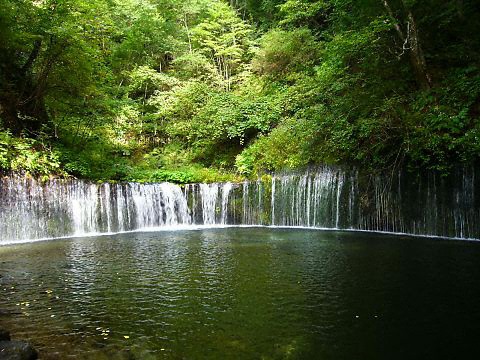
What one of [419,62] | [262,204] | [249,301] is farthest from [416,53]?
[249,301]

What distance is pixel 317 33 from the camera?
1988 cm

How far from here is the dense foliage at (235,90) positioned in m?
11.2

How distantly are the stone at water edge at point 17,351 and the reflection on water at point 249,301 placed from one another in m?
0.17

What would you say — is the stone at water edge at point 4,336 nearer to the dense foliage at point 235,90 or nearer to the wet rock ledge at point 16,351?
the wet rock ledge at point 16,351

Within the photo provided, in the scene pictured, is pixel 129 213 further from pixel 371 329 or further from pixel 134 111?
pixel 371 329

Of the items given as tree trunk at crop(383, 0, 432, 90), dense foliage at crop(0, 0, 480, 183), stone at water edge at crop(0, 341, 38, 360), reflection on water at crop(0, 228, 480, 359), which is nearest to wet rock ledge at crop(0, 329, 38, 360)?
stone at water edge at crop(0, 341, 38, 360)

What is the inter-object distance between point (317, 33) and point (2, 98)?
15305mm

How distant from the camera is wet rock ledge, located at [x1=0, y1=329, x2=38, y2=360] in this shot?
359 centimetres

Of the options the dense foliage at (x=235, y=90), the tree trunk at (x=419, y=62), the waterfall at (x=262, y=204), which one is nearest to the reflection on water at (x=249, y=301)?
the waterfall at (x=262, y=204)

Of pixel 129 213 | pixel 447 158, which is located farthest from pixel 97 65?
pixel 447 158

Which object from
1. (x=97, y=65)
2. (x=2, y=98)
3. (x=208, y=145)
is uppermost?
(x=97, y=65)

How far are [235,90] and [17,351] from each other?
20067 millimetres

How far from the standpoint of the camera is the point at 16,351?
3674mm

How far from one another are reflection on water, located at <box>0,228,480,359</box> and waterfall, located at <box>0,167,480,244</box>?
1659 mm
